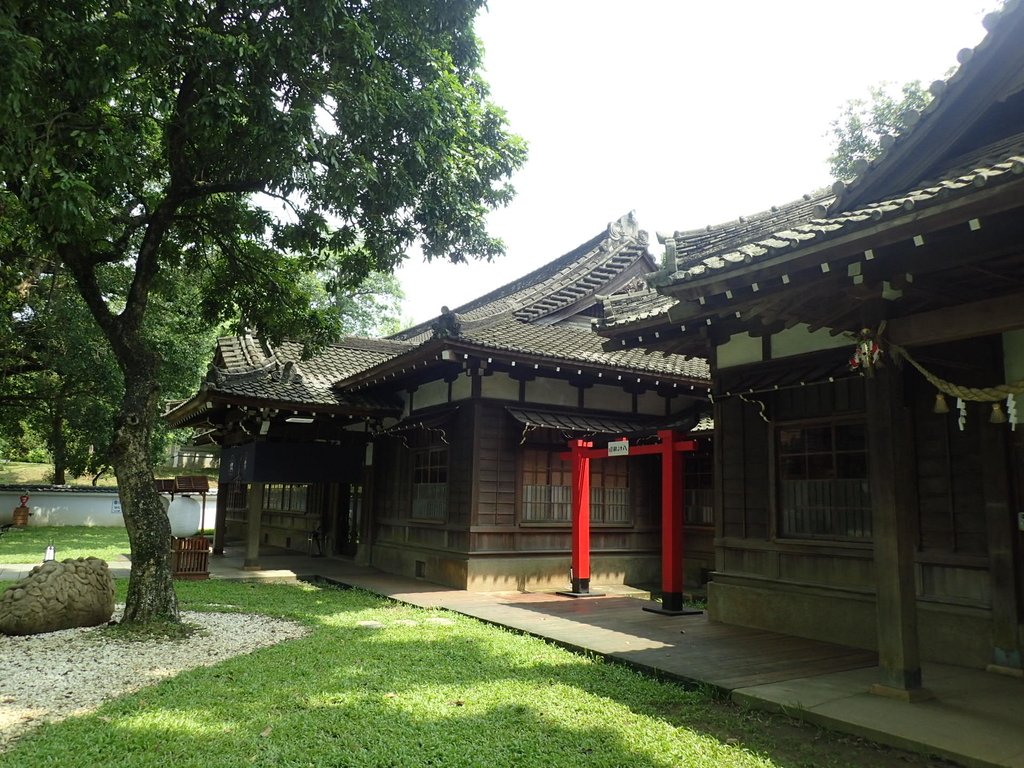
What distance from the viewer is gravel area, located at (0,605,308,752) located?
523 centimetres

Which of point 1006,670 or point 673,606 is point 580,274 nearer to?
point 673,606

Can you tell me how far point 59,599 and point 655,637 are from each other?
6.60 m

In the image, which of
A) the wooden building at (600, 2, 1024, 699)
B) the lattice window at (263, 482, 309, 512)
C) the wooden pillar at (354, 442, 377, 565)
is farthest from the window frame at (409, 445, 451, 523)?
the lattice window at (263, 482, 309, 512)

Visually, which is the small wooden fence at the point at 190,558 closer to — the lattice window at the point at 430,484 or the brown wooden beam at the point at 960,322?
the lattice window at the point at 430,484

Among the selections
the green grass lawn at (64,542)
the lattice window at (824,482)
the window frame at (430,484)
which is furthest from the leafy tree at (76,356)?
the lattice window at (824,482)

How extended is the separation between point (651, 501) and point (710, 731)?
9087 mm

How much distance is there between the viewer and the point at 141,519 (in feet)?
25.8

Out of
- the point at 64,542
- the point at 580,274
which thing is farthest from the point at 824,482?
the point at 64,542

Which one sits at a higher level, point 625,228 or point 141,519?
point 625,228

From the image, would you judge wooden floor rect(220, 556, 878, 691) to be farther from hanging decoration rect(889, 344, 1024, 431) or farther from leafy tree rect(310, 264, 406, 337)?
leafy tree rect(310, 264, 406, 337)

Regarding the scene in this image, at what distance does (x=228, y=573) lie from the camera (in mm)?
13602

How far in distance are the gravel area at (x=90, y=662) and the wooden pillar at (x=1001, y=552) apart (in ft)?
22.9

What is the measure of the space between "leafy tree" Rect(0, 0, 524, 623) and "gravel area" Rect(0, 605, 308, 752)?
685mm

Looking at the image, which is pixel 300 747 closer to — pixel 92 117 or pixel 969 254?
pixel 969 254
